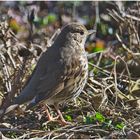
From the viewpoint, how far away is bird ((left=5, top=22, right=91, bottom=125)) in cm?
609

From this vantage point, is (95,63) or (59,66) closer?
(59,66)

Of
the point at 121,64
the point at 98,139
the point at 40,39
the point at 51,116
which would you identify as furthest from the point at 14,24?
the point at 98,139

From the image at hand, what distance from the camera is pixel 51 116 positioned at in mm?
6465

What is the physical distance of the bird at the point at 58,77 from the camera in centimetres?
609

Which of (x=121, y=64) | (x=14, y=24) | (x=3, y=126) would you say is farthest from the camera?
(x=14, y=24)

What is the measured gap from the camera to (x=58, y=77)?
6270mm

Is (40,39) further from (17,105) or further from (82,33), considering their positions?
(17,105)

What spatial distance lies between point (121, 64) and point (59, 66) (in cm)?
143

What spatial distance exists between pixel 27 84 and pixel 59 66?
1.14ft

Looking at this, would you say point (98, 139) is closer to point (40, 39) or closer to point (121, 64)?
point (121, 64)

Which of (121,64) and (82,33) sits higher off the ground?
(82,33)

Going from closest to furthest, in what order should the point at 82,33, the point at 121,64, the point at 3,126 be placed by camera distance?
the point at 3,126, the point at 82,33, the point at 121,64

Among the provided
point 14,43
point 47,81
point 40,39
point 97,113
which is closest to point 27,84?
→ point 47,81

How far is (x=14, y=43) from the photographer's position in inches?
304
